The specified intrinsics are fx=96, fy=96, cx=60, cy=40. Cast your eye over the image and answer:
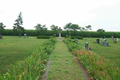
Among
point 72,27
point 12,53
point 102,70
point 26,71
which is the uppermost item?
point 72,27

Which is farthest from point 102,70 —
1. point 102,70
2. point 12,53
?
point 12,53

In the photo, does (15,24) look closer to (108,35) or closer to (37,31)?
(37,31)

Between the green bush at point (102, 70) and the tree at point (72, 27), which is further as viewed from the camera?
the tree at point (72, 27)

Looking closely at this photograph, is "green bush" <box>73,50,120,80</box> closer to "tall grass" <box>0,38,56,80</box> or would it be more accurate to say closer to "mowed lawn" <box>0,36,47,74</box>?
"tall grass" <box>0,38,56,80</box>

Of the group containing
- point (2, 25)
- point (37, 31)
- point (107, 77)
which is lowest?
point (107, 77)

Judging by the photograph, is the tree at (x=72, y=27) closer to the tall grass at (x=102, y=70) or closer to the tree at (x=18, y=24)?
the tree at (x=18, y=24)

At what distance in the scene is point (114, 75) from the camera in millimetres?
2604

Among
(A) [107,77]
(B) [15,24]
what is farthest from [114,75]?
(B) [15,24]

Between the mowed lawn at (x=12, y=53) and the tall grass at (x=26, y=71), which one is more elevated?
the tall grass at (x=26, y=71)

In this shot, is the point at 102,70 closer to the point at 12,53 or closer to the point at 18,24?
the point at 12,53

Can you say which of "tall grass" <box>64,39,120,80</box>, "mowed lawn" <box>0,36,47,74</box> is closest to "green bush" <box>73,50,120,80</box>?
"tall grass" <box>64,39,120,80</box>

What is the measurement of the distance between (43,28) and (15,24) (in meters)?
11.8

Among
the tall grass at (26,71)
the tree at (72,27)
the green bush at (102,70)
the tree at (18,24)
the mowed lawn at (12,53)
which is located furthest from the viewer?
the tree at (72,27)

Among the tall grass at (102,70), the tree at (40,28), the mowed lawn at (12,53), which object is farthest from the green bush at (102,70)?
the tree at (40,28)
